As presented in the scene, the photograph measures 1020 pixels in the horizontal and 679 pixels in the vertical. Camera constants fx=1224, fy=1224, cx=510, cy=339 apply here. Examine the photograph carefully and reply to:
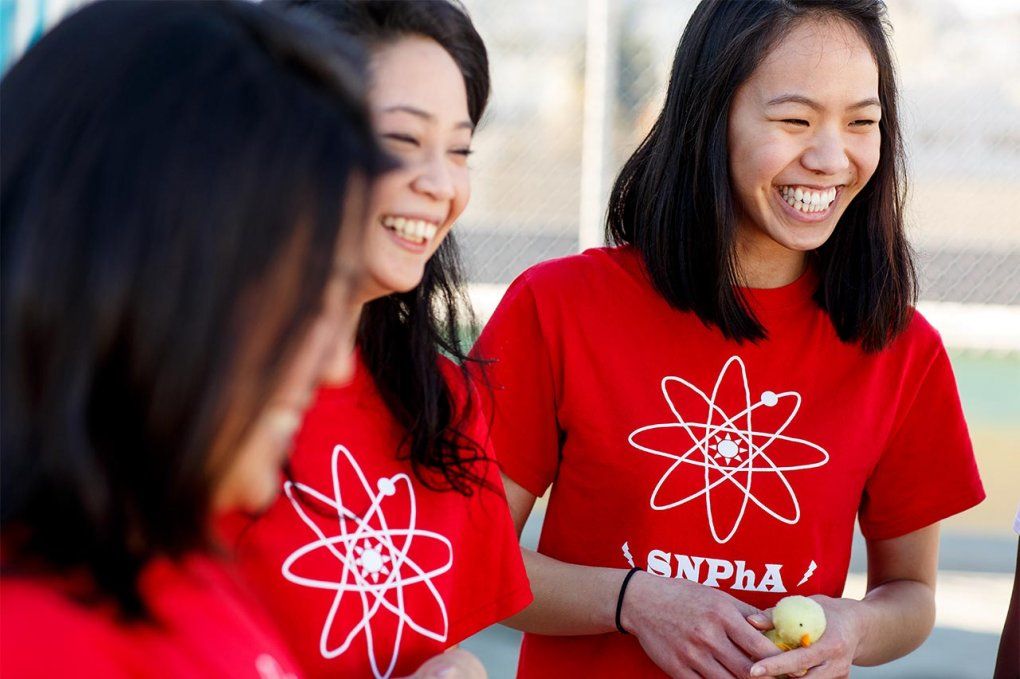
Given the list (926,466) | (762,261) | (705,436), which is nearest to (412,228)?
(705,436)

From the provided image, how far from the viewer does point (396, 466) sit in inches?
63.3

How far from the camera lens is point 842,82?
75.9 inches

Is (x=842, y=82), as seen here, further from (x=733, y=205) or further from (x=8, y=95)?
(x=8, y=95)

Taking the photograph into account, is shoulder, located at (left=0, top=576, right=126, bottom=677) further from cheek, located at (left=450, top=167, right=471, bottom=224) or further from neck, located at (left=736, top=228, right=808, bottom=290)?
neck, located at (left=736, top=228, right=808, bottom=290)

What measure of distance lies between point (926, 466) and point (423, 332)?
2.90 feet

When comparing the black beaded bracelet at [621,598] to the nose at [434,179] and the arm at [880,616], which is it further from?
the nose at [434,179]

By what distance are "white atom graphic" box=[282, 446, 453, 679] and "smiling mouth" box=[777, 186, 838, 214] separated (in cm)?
81

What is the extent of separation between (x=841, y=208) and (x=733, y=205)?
0.17 metres

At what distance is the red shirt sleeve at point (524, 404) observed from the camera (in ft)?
6.55

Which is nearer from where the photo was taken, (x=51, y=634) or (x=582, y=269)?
(x=51, y=634)

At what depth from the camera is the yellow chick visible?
1749 mm

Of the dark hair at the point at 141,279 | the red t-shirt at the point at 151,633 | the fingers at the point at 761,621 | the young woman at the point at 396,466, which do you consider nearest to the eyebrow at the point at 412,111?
the young woman at the point at 396,466

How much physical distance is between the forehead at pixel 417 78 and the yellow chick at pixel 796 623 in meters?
0.84

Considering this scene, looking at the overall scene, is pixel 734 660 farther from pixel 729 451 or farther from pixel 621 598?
pixel 729 451
